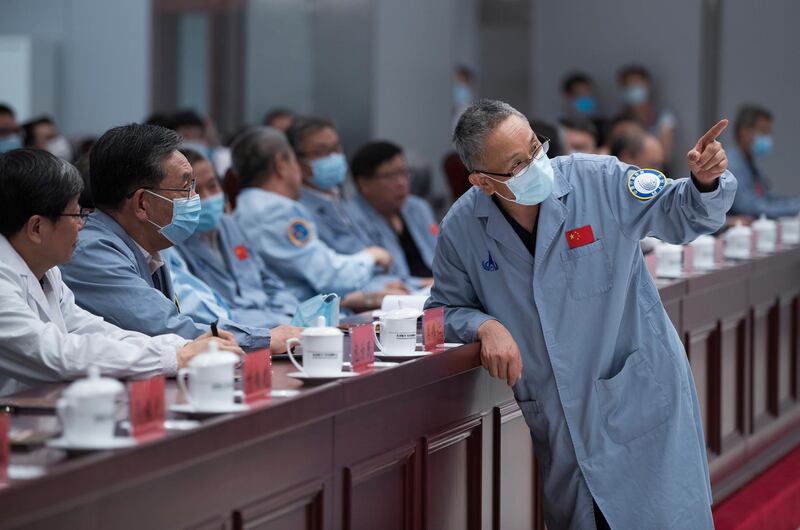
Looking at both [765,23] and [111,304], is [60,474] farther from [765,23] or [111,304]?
[765,23]

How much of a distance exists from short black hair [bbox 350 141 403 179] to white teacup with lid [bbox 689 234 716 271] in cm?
145

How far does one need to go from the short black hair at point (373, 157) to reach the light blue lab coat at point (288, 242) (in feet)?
2.06

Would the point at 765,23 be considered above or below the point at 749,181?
above

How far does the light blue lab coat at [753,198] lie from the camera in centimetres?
700

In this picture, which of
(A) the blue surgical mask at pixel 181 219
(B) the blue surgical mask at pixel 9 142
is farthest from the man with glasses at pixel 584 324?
(B) the blue surgical mask at pixel 9 142

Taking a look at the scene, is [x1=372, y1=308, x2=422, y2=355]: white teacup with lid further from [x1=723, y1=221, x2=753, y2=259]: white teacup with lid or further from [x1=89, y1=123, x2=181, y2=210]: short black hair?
[x1=723, y1=221, x2=753, y2=259]: white teacup with lid

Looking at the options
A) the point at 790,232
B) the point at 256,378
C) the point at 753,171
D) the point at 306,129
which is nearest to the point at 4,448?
the point at 256,378

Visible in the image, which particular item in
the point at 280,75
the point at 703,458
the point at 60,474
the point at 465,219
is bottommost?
the point at 703,458

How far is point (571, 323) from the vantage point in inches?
102

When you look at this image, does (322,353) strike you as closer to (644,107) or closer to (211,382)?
(211,382)

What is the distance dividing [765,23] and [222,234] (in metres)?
5.64

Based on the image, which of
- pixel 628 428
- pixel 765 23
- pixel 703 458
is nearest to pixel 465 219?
pixel 628 428

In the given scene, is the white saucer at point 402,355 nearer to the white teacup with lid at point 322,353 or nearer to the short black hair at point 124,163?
the white teacup with lid at point 322,353

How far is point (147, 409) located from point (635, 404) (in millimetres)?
1187
